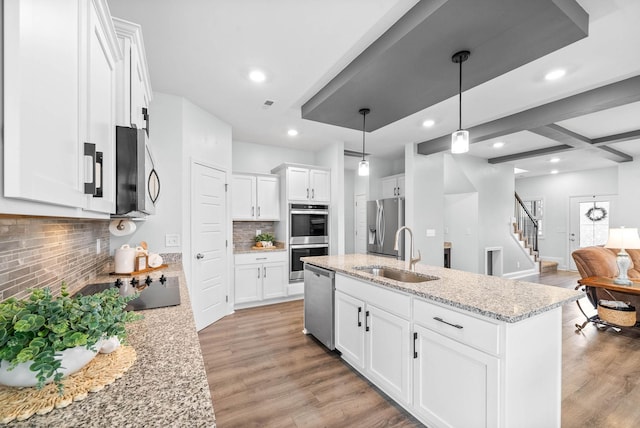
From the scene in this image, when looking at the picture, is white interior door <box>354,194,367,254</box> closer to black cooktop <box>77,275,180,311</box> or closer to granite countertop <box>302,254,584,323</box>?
granite countertop <box>302,254,584,323</box>

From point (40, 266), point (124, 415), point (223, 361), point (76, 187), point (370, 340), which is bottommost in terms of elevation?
point (223, 361)

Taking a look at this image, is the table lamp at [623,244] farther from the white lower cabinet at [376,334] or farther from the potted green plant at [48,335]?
the potted green plant at [48,335]

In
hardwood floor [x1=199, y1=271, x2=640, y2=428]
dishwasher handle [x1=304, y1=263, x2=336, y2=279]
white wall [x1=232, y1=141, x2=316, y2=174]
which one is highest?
white wall [x1=232, y1=141, x2=316, y2=174]

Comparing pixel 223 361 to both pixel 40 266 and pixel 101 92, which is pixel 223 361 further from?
pixel 101 92

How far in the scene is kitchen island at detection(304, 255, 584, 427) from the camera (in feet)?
4.46

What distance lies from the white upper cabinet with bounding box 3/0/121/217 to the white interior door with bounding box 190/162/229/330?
7.67 feet

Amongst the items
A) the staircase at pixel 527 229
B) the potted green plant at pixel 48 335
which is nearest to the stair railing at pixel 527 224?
the staircase at pixel 527 229

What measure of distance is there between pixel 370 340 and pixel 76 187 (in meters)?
2.06

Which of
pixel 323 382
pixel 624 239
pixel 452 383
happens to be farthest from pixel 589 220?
pixel 323 382

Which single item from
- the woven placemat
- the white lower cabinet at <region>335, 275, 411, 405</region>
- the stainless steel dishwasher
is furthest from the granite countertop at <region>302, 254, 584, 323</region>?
the woven placemat

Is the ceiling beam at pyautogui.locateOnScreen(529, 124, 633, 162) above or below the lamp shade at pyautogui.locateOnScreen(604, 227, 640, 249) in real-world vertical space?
above

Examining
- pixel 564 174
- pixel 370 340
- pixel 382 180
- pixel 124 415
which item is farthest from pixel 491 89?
pixel 564 174

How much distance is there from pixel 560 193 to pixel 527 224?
46.6 inches

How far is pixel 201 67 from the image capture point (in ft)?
8.24
